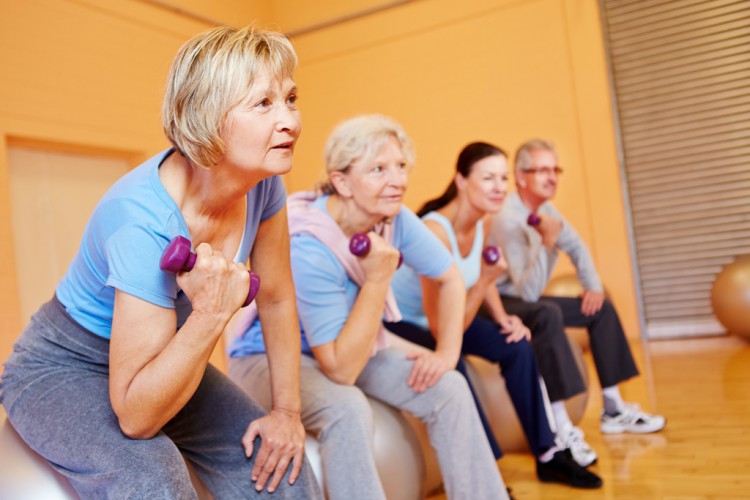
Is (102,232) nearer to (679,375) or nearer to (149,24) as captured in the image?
(679,375)

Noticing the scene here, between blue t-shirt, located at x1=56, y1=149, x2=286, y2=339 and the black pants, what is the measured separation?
1638 millimetres

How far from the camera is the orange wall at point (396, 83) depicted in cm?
491

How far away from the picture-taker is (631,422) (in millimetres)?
2896

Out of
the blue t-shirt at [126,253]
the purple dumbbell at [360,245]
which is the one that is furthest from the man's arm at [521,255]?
the blue t-shirt at [126,253]

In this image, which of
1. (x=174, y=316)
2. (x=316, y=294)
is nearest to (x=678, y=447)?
(x=316, y=294)

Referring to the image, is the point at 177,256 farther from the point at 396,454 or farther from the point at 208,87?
the point at 396,454

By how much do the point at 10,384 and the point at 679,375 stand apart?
350cm

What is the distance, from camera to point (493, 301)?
2.68 m

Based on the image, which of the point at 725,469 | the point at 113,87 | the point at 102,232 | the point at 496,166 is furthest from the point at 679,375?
the point at 113,87

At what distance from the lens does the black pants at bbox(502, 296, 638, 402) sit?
8.61 feet

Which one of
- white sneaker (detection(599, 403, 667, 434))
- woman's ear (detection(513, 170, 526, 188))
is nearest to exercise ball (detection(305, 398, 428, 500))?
white sneaker (detection(599, 403, 667, 434))

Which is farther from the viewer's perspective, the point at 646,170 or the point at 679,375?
the point at 646,170

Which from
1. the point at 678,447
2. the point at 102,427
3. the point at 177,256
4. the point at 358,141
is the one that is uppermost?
the point at 358,141

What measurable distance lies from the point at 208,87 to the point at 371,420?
0.95 m
